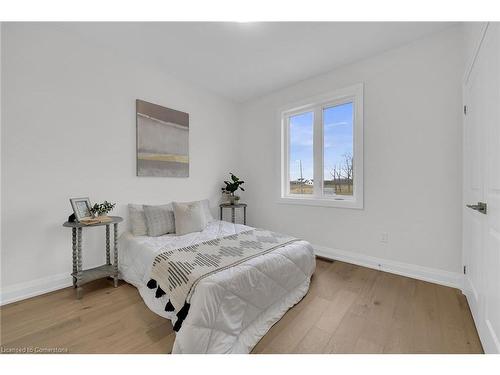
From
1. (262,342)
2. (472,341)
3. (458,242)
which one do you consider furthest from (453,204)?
(262,342)

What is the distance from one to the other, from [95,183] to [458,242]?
375cm

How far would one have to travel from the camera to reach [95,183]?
2250 mm

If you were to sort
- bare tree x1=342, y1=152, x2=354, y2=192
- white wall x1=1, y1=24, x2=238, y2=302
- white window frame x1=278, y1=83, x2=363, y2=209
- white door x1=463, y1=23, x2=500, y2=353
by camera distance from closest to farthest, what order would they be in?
white door x1=463, y1=23, x2=500, y2=353, white wall x1=1, y1=24, x2=238, y2=302, white window frame x1=278, y1=83, x2=363, y2=209, bare tree x1=342, y1=152, x2=354, y2=192

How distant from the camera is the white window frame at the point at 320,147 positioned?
2566mm

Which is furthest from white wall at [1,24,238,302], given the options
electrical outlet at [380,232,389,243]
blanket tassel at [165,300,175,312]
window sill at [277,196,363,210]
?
electrical outlet at [380,232,389,243]

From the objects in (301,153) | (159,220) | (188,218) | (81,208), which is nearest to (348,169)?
(301,153)

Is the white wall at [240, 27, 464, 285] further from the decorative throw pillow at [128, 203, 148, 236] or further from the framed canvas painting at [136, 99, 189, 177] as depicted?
the decorative throw pillow at [128, 203, 148, 236]

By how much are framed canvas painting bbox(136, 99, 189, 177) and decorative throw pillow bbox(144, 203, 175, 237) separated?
0.53m

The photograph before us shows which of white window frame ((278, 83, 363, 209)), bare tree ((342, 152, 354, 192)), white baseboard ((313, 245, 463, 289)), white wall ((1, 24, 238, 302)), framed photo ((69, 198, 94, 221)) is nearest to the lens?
white wall ((1, 24, 238, 302))

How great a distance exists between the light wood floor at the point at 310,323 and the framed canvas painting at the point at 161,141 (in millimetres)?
1461

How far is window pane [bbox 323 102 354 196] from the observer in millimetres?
2752

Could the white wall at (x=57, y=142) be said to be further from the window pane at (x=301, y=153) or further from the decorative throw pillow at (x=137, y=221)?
the window pane at (x=301, y=153)

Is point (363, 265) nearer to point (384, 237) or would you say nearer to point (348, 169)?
point (384, 237)
